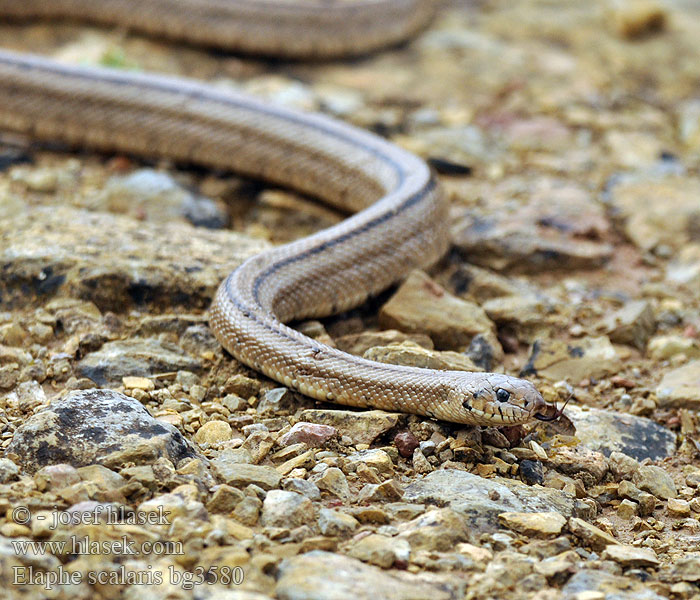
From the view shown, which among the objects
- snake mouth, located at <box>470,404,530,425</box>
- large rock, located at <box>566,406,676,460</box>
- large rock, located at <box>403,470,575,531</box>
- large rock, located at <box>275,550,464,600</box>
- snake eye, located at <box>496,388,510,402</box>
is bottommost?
large rock, located at <box>566,406,676,460</box>

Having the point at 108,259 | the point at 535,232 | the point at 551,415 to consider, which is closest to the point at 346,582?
the point at 551,415

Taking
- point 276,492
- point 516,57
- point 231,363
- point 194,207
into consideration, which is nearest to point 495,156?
point 516,57

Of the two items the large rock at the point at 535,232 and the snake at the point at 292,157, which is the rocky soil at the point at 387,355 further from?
the snake at the point at 292,157

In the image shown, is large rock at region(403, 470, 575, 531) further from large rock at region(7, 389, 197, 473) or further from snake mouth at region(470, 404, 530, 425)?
large rock at region(7, 389, 197, 473)

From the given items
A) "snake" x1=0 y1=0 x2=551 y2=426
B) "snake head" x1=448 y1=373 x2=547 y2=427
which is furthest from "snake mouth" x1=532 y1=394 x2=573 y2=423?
"snake head" x1=448 y1=373 x2=547 y2=427

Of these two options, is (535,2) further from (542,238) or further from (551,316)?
(551,316)

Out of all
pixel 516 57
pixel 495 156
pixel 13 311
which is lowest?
pixel 13 311

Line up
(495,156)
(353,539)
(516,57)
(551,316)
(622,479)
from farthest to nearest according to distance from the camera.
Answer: (516,57) → (495,156) → (551,316) → (622,479) → (353,539)
